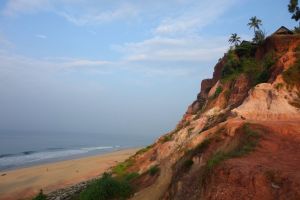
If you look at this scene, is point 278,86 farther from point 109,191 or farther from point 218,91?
point 109,191

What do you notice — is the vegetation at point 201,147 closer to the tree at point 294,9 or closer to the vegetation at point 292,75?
the vegetation at point 292,75

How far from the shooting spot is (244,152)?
12.6 m

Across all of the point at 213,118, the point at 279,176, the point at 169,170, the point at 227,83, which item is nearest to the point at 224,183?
the point at 279,176

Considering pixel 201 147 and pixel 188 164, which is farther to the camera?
pixel 201 147

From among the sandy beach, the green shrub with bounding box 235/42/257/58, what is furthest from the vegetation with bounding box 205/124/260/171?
the green shrub with bounding box 235/42/257/58

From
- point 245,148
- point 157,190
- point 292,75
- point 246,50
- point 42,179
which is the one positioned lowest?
point 42,179

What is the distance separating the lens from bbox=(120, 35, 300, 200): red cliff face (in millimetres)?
9914

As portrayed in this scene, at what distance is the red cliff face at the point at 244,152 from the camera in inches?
390

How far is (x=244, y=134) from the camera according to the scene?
14.3 m

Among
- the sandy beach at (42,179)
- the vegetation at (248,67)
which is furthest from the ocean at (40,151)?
the vegetation at (248,67)

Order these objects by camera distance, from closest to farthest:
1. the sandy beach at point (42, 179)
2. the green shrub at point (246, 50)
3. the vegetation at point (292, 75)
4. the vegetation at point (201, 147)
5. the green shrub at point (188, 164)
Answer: the green shrub at point (188, 164)
the vegetation at point (201, 147)
the vegetation at point (292, 75)
the sandy beach at point (42, 179)
the green shrub at point (246, 50)

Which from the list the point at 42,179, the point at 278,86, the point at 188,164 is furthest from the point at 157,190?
the point at 42,179

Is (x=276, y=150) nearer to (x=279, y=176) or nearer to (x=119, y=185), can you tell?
(x=279, y=176)

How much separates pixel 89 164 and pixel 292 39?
1012 inches
